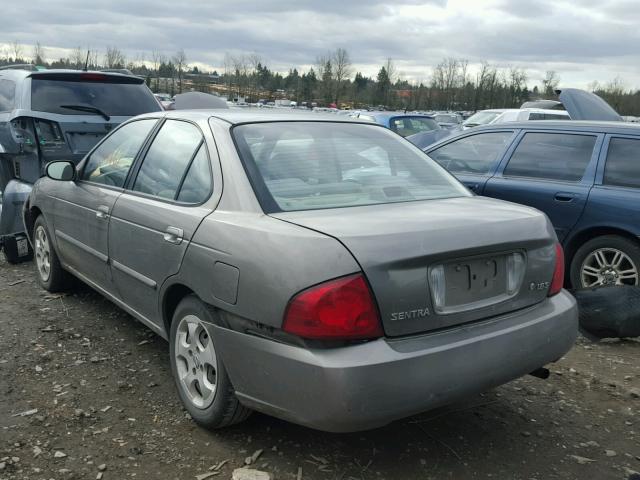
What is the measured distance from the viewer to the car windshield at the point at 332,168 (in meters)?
3.00

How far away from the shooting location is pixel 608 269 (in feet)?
15.9

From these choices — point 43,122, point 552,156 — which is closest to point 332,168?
point 552,156

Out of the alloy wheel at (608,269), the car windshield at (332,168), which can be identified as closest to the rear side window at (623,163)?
the alloy wheel at (608,269)

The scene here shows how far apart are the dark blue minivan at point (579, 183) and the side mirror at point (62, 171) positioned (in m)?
3.46

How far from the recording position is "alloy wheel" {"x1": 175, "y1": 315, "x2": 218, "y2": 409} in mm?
3006

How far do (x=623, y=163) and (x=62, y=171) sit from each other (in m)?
4.39

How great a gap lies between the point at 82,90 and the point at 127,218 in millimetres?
3785

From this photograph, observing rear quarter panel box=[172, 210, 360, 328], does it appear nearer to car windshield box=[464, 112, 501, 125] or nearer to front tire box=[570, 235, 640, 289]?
front tire box=[570, 235, 640, 289]

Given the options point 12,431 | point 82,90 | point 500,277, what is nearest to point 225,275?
point 500,277

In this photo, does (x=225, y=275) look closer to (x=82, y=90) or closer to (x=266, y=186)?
(x=266, y=186)

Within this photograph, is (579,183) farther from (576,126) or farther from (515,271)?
(515,271)

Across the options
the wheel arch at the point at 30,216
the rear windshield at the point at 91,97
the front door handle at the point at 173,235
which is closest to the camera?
the front door handle at the point at 173,235

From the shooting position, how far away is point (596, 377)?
154 inches

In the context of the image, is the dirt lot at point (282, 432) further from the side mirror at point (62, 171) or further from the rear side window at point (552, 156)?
the rear side window at point (552, 156)
